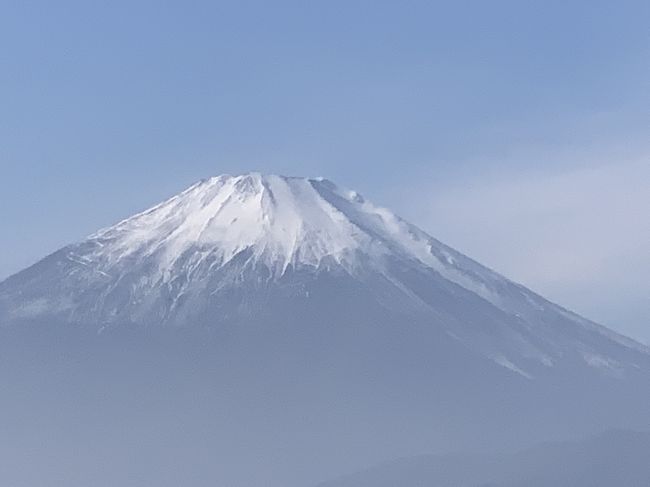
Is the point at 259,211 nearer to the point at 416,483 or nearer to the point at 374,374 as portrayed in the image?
the point at 374,374

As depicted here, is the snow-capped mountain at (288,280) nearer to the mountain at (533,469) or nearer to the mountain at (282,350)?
the mountain at (282,350)

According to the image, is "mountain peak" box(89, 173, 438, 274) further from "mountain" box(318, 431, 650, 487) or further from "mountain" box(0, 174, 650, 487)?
"mountain" box(318, 431, 650, 487)

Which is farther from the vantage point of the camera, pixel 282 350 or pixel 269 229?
pixel 269 229

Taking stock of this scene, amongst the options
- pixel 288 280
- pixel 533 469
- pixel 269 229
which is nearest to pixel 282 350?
pixel 288 280

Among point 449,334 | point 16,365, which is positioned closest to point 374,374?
point 449,334

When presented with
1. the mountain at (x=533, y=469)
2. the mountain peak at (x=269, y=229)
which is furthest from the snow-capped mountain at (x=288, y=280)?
the mountain at (x=533, y=469)

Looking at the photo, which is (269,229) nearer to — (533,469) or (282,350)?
(282,350)
